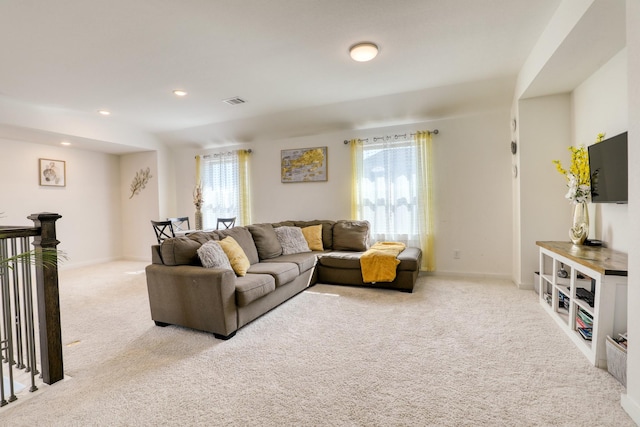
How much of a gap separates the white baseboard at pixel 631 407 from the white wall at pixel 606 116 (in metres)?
1.20

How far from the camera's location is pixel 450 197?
4.35m

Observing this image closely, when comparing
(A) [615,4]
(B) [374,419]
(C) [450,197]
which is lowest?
(B) [374,419]

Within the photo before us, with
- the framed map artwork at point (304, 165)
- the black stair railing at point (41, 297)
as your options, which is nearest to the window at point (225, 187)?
the framed map artwork at point (304, 165)

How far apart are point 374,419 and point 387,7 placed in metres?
2.68

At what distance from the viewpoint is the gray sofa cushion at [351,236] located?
437cm

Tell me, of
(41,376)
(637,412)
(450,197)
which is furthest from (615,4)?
(41,376)

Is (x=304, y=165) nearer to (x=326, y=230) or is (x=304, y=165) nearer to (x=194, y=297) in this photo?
(x=326, y=230)

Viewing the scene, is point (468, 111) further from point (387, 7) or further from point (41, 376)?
point (41, 376)

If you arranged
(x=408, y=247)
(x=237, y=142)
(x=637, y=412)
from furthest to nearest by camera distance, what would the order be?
1. (x=237, y=142)
2. (x=408, y=247)
3. (x=637, y=412)

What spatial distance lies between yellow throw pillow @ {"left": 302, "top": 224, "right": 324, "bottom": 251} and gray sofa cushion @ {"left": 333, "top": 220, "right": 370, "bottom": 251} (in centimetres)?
23

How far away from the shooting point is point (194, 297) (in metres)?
2.52

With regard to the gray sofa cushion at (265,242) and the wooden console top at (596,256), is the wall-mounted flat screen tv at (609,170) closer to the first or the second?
the wooden console top at (596,256)

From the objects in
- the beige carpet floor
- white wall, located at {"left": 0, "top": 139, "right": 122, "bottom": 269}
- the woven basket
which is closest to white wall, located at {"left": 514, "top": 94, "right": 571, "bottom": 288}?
the beige carpet floor

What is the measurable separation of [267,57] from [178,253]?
207 cm
